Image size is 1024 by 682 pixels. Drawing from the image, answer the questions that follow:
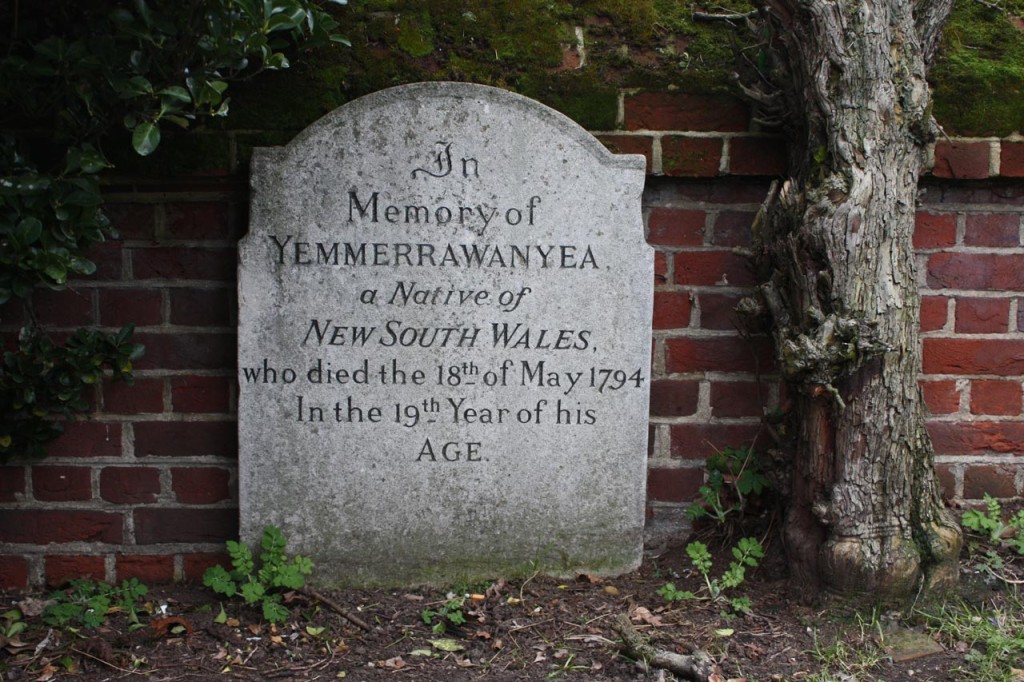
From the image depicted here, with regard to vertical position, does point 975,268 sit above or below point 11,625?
above

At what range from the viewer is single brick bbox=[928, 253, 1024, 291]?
2768 mm

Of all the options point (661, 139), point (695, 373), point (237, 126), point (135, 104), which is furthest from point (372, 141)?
point (695, 373)

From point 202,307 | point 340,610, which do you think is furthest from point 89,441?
point 340,610

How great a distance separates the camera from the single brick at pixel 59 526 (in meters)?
2.74

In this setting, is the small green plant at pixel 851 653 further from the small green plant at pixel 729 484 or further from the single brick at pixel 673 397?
the single brick at pixel 673 397

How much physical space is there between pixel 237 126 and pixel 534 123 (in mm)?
815

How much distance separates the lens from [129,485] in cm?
276

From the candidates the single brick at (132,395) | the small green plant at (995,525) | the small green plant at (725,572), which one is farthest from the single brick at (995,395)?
the single brick at (132,395)

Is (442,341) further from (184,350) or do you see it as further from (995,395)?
(995,395)

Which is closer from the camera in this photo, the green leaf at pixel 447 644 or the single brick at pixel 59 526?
the green leaf at pixel 447 644

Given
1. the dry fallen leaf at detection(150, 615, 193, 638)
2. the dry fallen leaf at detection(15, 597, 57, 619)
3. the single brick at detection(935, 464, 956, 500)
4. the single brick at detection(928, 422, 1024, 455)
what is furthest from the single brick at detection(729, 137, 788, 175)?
the dry fallen leaf at detection(15, 597, 57, 619)

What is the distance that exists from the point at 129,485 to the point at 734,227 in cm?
189

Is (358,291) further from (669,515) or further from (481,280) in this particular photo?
(669,515)

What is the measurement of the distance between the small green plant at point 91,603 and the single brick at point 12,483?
30 cm
